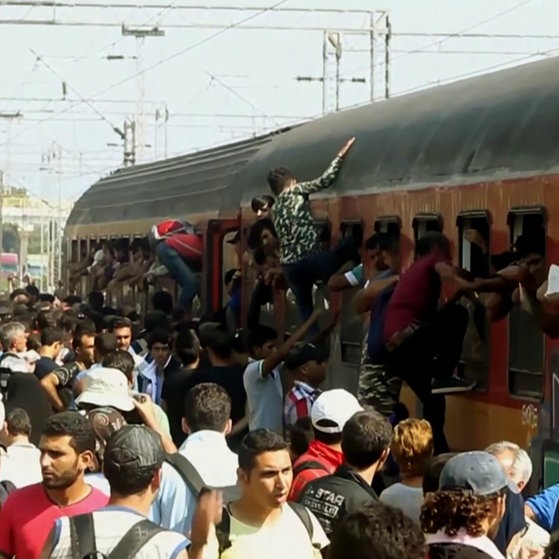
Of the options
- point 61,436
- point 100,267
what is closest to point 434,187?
point 61,436

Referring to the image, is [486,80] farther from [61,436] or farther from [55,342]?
[61,436]

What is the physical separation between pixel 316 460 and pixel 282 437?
0.95 m

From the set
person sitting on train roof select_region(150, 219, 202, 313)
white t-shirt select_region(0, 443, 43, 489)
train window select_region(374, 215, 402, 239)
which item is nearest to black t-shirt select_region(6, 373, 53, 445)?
train window select_region(374, 215, 402, 239)

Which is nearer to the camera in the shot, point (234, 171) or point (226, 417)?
point (226, 417)

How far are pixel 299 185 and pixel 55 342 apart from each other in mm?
2354

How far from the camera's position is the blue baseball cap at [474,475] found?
6.23m

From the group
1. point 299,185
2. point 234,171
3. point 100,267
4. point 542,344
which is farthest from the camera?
point 100,267

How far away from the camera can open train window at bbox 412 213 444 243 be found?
467 inches

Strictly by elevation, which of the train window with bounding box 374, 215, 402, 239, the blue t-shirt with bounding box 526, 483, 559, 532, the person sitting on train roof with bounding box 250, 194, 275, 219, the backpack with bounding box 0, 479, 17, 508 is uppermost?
the person sitting on train roof with bounding box 250, 194, 275, 219

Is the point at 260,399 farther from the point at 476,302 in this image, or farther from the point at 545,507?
the point at 545,507

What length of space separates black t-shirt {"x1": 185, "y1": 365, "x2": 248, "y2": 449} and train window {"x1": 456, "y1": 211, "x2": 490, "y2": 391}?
57.0 inches

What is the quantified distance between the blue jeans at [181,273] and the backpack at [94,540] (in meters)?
14.6

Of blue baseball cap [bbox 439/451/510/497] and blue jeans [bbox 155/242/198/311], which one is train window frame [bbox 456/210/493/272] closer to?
blue baseball cap [bbox 439/451/510/497]

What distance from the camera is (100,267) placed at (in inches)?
1062
